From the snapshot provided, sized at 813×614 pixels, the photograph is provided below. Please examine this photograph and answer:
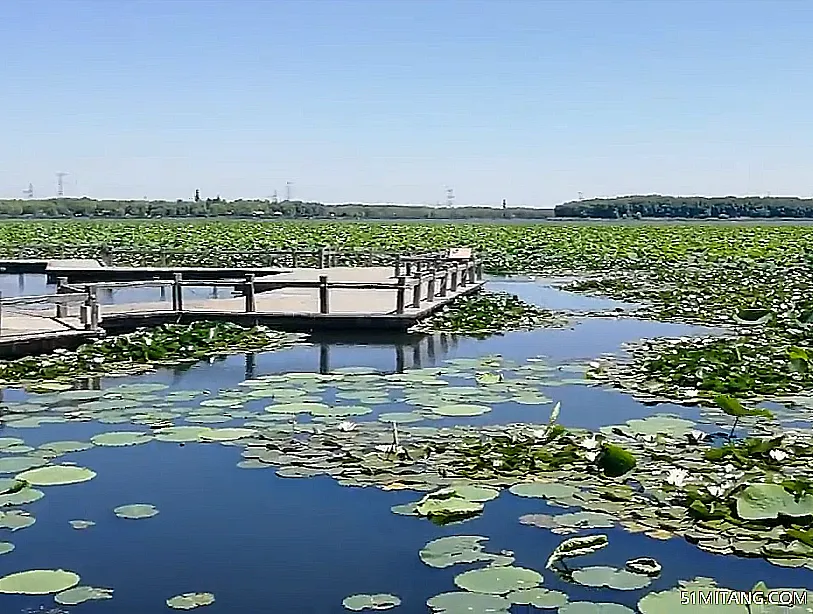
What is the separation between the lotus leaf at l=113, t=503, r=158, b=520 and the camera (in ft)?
20.0

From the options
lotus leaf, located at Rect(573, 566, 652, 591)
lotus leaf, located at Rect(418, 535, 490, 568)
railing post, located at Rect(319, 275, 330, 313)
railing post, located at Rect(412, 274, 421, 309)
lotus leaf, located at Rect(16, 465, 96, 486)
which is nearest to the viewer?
lotus leaf, located at Rect(573, 566, 652, 591)

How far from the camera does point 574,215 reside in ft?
439

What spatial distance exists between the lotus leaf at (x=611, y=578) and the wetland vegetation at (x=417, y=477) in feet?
0.04

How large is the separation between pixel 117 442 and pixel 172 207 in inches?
4589

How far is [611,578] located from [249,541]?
1911 millimetres

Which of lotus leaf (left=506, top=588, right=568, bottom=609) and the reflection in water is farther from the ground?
lotus leaf (left=506, top=588, right=568, bottom=609)

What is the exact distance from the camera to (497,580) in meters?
4.78

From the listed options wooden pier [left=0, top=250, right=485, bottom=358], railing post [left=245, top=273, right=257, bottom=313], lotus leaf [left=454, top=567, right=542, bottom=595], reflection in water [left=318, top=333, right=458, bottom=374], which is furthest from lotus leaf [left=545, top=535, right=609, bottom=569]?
railing post [left=245, top=273, right=257, bottom=313]

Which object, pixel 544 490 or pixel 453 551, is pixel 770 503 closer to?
pixel 544 490

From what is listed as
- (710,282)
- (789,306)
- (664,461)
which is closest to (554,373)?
(664,461)

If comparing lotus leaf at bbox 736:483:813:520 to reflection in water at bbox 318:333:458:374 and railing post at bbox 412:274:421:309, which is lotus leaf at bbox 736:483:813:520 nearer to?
reflection in water at bbox 318:333:458:374

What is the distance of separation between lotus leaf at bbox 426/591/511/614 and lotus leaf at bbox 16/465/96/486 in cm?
289

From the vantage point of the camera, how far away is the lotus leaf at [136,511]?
6.10 metres

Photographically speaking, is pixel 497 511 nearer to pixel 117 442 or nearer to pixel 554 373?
pixel 117 442
